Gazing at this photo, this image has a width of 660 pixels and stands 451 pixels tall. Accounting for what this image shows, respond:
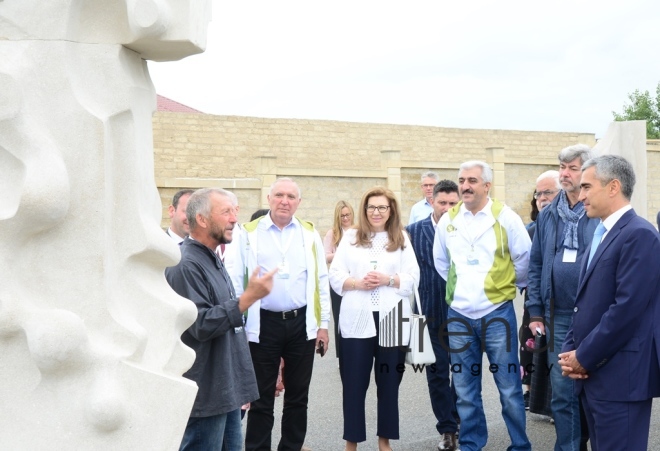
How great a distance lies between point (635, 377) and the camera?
448cm

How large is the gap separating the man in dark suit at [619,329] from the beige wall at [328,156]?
14.6 meters

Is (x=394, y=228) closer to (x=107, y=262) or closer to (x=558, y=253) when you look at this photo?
(x=558, y=253)

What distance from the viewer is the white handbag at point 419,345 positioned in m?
6.34

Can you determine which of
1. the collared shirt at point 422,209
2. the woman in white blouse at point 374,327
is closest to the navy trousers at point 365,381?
the woman in white blouse at point 374,327

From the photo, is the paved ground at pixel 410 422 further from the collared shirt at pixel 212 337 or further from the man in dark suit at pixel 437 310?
the collared shirt at pixel 212 337

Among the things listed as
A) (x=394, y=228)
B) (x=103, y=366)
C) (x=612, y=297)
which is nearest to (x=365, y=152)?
(x=394, y=228)

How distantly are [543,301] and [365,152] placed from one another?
80.6 ft

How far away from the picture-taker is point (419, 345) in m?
6.34

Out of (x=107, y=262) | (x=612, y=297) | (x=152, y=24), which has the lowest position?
(x=612, y=297)

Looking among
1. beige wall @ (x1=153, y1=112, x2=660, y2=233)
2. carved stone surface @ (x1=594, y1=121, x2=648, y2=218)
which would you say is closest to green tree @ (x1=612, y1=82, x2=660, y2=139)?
beige wall @ (x1=153, y1=112, x2=660, y2=233)

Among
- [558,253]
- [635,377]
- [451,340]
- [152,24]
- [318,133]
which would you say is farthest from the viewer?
[318,133]

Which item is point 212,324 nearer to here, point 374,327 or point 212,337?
point 212,337

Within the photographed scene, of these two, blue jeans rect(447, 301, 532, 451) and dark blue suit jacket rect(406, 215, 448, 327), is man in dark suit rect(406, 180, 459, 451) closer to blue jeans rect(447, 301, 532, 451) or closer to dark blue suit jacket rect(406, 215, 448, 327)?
dark blue suit jacket rect(406, 215, 448, 327)

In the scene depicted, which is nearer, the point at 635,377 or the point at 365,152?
the point at 635,377
